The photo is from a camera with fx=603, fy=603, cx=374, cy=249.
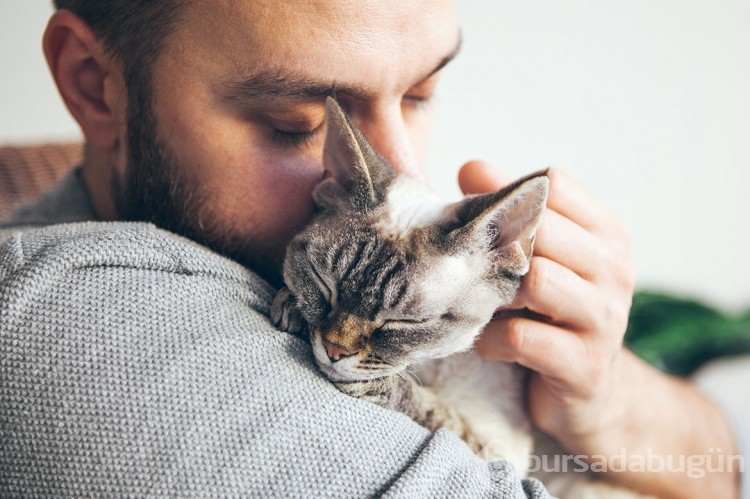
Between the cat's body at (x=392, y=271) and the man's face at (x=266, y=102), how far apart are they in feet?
0.31

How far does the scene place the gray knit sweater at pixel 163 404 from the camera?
2.59 ft

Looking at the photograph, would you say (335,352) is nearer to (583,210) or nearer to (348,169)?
(348,169)

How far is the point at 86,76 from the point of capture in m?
1.41

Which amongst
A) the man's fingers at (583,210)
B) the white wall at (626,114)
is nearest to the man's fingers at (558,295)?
the man's fingers at (583,210)

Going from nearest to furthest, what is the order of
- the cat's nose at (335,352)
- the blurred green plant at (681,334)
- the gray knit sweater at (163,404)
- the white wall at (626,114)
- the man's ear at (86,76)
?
the gray knit sweater at (163,404) < the cat's nose at (335,352) < the man's ear at (86,76) < the blurred green plant at (681,334) < the white wall at (626,114)

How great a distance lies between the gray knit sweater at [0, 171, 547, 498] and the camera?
2.59 ft

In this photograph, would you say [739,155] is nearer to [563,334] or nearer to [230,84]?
[563,334]

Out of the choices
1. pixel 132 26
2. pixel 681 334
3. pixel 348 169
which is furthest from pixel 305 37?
pixel 681 334

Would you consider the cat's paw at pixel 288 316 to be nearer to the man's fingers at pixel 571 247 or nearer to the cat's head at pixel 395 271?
the cat's head at pixel 395 271

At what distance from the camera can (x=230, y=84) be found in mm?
1198

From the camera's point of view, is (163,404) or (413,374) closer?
(163,404)

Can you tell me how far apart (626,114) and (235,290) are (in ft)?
10.0

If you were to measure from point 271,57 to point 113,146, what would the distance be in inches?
20.6

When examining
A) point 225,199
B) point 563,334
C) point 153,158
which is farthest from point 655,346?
point 153,158
